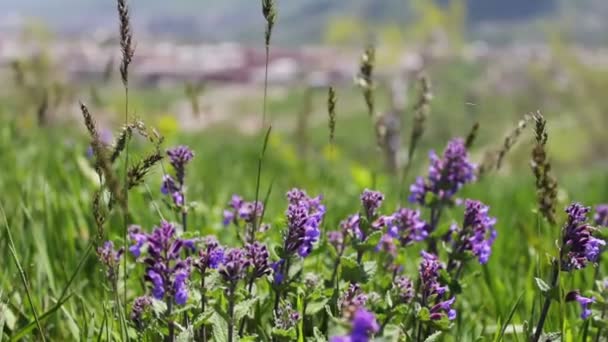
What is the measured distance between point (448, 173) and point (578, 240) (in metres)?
0.83

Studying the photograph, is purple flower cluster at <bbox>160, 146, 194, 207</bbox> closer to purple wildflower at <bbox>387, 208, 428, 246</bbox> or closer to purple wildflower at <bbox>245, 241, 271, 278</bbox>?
purple wildflower at <bbox>245, 241, 271, 278</bbox>

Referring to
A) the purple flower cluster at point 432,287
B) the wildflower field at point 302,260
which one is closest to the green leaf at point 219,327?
the wildflower field at point 302,260

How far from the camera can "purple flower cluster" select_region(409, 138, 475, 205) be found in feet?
7.14

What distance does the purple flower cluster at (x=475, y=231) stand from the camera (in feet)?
5.66

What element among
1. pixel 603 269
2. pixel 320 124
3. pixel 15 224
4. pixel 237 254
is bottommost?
pixel 237 254

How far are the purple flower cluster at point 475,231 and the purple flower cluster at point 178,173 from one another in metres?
0.76

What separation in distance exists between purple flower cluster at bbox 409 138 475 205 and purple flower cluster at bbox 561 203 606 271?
30.1 inches

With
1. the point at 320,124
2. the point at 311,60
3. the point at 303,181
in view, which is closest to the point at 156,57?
the point at 311,60

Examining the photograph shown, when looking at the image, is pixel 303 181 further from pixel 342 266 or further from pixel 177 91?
pixel 177 91

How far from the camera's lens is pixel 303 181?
5.09 m

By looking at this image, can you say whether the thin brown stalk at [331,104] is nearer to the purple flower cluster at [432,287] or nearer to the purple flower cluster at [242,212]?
the purple flower cluster at [242,212]

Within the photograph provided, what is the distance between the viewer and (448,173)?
2205mm

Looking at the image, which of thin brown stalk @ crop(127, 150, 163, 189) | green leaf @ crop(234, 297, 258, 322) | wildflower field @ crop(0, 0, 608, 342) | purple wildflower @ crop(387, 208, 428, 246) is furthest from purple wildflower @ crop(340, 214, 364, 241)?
thin brown stalk @ crop(127, 150, 163, 189)

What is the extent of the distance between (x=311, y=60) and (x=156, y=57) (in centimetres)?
3502
